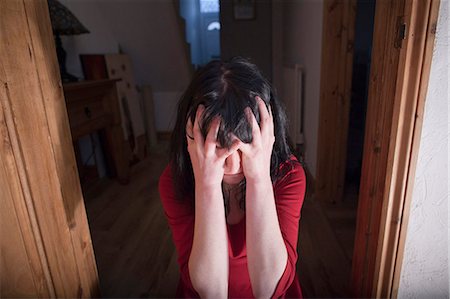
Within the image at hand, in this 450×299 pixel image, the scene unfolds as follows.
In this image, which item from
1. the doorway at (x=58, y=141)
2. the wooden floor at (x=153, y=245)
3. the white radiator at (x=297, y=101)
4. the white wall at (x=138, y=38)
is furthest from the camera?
the white wall at (x=138, y=38)

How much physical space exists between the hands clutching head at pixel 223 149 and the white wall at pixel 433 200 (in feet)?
1.28

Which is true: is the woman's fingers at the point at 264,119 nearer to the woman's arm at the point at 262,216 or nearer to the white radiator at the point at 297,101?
the woman's arm at the point at 262,216

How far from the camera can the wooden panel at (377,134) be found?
77 cm

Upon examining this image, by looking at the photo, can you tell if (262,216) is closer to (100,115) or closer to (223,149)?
(223,149)

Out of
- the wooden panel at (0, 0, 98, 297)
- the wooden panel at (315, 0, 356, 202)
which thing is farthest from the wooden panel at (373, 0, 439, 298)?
the wooden panel at (315, 0, 356, 202)

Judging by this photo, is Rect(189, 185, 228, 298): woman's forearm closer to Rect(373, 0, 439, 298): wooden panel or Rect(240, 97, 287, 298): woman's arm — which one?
Rect(240, 97, 287, 298): woman's arm

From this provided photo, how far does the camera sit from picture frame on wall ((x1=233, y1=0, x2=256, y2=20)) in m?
3.42

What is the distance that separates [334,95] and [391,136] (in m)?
1.11

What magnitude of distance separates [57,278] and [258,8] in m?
3.26

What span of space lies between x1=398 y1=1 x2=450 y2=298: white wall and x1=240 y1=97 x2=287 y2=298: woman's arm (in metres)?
0.38

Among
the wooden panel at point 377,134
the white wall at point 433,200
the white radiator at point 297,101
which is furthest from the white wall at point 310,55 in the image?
the white wall at point 433,200

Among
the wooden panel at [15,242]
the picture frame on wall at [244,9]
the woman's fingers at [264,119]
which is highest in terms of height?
the picture frame on wall at [244,9]

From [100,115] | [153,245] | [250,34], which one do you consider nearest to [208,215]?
[153,245]

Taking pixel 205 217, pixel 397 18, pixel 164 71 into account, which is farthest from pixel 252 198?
pixel 164 71
